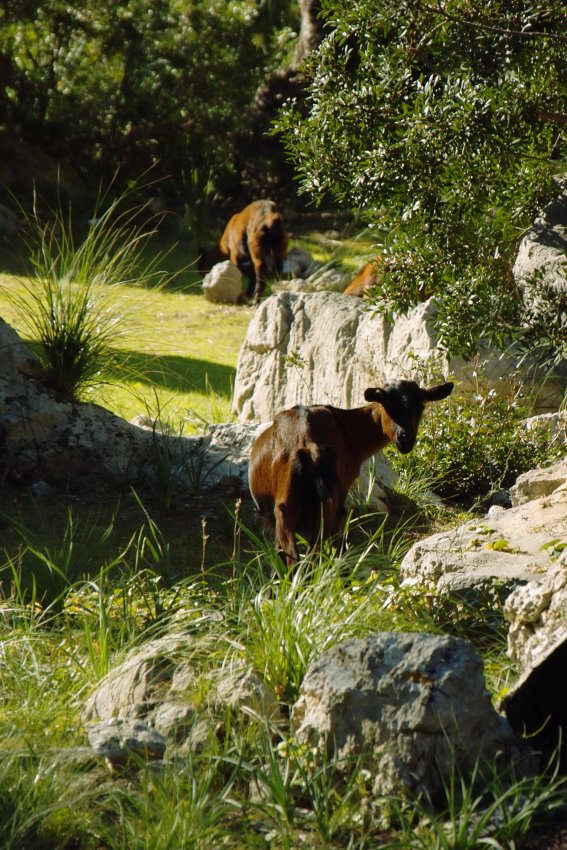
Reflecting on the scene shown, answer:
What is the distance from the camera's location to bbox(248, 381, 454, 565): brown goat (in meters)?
6.97

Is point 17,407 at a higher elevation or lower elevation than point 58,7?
lower

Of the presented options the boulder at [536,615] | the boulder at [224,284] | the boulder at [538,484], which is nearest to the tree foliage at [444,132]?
the boulder at [538,484]

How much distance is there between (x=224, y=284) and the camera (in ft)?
56.6

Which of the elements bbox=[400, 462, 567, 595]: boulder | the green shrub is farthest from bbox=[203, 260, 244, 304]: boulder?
bbox=[400, 462, 567, 595]: boulder

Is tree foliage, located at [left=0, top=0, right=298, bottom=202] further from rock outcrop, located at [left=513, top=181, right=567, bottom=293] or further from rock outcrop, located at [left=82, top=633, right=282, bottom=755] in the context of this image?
rock outcrop, located at [left=82, top=633, right=282, bottom=755]

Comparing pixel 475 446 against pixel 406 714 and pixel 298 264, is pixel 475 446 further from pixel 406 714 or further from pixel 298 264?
pixel 298 264

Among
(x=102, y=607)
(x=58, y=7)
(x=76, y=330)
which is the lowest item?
(x=102, y=607)

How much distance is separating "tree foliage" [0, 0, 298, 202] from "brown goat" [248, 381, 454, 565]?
539 inches

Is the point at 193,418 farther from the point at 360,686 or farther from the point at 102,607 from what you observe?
the point at 360,686

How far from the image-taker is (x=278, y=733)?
13.8 ft

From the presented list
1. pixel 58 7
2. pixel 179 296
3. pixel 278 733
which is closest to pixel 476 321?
pixel 278 733

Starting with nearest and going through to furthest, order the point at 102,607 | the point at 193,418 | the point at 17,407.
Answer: the point at 102,607
the point at 17,407
the point at 193,418

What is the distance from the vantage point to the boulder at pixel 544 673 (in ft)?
13.5

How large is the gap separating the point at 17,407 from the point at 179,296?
900 centimetres
